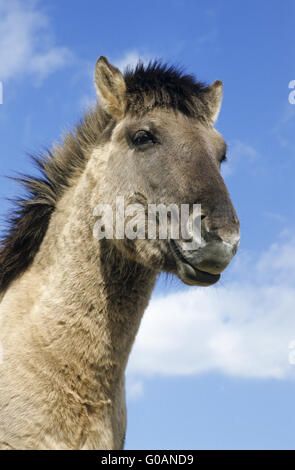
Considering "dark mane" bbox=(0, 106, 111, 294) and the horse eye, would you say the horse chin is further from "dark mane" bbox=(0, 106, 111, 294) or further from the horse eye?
"dark mane" bbox=(0, 106, 111, 294)

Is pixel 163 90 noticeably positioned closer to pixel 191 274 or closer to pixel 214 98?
pixel 214 98

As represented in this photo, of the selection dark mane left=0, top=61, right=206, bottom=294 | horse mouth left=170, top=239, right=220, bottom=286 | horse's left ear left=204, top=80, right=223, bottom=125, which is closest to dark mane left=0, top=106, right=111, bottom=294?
dark mane left=0, top=61, right=206, bottom=294

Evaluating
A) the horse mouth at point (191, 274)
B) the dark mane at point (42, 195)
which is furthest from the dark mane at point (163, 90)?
the horse mouth at point (191, 274)

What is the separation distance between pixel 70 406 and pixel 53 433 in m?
0.28

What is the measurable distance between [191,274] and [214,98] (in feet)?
8.82

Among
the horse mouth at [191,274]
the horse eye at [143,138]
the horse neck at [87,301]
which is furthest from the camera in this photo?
the horse eye at [143,138]

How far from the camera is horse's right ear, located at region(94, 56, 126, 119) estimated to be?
5.87 meters

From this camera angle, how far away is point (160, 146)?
5332 millimetres

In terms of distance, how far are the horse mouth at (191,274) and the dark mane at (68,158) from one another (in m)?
1.68

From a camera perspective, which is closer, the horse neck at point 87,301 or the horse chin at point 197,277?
the horse chin at point 197,277

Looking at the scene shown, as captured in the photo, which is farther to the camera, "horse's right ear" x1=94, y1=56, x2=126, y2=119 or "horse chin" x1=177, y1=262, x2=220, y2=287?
"horse's right ear" x1=94, y1=56, x2=126, y2=119

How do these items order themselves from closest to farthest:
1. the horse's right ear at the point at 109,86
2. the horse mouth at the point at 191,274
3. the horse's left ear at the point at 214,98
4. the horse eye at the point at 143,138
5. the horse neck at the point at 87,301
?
the horse mouth at the point at 191,274
the horse neck at the point at 87,301
the horse eye at the point at 143,138
the horse's right ear at the point at 109,86
the horse's left ear at the point at 214,98

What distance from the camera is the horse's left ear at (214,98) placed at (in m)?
6.09

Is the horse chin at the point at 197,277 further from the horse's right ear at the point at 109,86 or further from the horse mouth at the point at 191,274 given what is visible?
the horse's right ear at the point at 109,86
